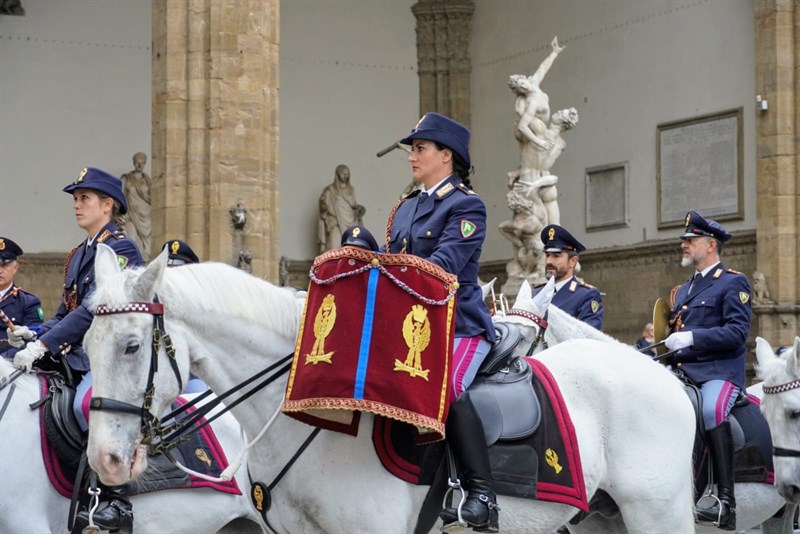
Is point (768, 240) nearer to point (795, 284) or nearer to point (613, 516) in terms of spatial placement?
point (795, 284)

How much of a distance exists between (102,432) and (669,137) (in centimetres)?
2159

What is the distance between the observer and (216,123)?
17.9m

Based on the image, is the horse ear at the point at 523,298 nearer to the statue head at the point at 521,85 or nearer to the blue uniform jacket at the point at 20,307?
the blue uniform jacket at the point at 20,307

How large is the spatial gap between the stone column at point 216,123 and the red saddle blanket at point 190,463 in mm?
9801

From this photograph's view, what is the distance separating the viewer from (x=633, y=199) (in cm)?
2688

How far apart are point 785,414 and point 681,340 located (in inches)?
39.5

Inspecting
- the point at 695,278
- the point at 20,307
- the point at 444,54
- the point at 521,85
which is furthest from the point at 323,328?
the point at 444,54

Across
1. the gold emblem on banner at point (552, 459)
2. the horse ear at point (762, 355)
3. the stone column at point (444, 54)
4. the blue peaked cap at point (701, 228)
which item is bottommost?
the gold emblem on banner at point (552, 459)

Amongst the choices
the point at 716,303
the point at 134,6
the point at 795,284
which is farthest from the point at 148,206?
the point at 716,303

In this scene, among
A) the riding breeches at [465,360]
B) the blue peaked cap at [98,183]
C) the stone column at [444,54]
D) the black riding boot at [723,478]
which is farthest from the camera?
the stone column at [444,54]

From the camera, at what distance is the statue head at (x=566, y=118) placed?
70.4 feet

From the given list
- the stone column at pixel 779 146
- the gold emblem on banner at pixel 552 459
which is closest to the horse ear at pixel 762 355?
the gold emblem on banner at pixel 552 459

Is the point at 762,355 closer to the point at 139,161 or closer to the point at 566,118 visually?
the point at 566,118

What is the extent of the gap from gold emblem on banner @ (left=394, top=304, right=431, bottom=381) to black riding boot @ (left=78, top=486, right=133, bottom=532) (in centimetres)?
213
